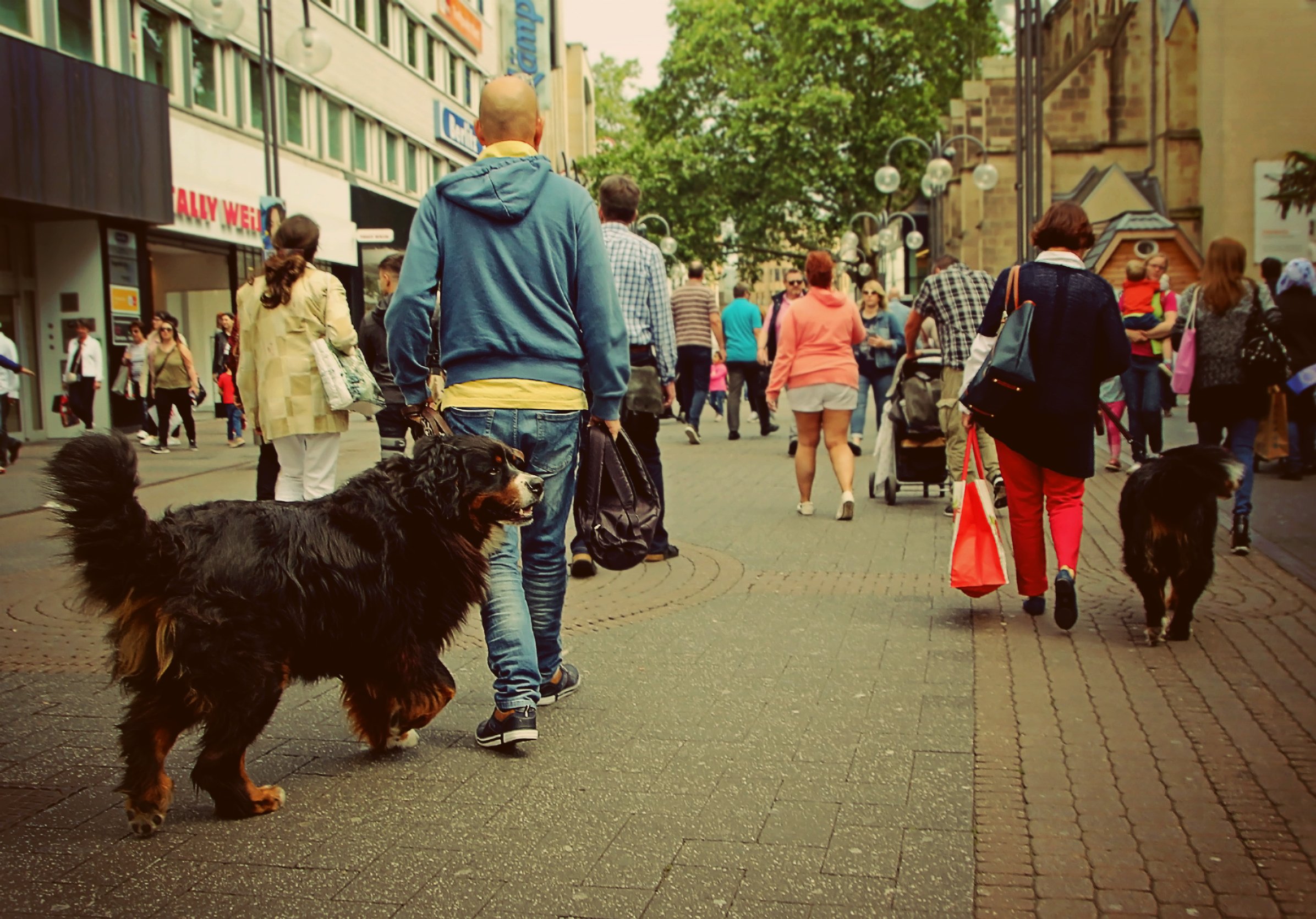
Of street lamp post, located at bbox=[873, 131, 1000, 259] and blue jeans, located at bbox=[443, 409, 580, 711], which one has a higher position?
street lamp post, located at bbox=[873, 131, 1000, 259]

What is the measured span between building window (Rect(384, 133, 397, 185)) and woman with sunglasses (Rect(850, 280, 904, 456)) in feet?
79.0

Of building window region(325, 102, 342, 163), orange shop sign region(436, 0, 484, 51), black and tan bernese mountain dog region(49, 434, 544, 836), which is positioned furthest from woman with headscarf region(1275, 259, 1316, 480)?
orange shop sign region(436, 0, 484, 51)

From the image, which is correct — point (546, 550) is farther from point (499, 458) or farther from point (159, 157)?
point (159, 157)

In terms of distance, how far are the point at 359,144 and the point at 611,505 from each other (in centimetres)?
Result: 3132

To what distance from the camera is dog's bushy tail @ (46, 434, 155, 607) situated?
3520 millimetres

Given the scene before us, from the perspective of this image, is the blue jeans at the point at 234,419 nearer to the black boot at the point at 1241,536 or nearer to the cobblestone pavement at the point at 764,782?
the cobblestone pavement at the point at 764,782

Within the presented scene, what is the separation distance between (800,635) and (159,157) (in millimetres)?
18983

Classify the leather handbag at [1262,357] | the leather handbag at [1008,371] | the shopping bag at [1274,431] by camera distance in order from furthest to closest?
the shopping bag at [1274,431], the leather handbag at [1262,357], the leather handbag at [1008,371]

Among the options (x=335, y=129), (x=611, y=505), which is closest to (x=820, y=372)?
(x=611, y=505)

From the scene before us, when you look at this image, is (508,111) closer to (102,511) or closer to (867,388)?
(102,511)

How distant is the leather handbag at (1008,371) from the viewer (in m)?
6.30

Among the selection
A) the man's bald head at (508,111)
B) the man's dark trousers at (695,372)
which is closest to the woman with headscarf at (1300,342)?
the man's dark trousers at (695,372)

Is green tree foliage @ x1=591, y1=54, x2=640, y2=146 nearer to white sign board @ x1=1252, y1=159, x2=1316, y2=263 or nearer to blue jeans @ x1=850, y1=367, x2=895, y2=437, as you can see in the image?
white sign board @ x1=1252, y1=159, x2=1316, y2=263

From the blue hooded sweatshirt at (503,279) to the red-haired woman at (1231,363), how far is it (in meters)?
5.28
